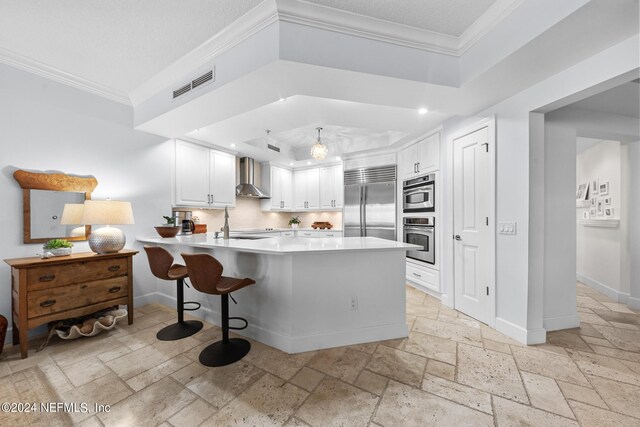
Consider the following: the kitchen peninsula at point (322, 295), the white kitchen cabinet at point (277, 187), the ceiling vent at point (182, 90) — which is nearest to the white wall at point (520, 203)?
the kitchen peninsula at point (322, 295)

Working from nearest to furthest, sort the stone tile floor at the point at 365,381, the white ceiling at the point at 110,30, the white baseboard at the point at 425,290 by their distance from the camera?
the stone tile floor at the point at 365,381 < the white ceiling at the point at 110,30 < the white baseboard at the point at 425,290

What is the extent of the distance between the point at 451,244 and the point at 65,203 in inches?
176

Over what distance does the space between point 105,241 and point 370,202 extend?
4020 mm

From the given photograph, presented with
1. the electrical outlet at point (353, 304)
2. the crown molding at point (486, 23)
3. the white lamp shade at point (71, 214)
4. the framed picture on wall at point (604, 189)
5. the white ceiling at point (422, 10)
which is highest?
the white ceiling at point (422, 10)

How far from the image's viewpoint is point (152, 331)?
8.51 feet

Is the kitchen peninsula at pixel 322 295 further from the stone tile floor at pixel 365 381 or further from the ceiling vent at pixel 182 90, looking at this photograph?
the ceiling vent at pixel 182 90

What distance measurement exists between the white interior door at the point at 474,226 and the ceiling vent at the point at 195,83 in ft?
9.26

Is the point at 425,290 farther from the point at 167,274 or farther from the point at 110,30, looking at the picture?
the point at 110,30

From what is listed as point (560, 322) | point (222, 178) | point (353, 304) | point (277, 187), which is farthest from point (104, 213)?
point (560, 322)

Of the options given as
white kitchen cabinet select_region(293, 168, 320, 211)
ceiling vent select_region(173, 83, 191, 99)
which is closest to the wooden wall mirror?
ceiling vent select_region(173, 83, 191, 99)

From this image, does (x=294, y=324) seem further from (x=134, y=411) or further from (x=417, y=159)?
(x=417, y=159)

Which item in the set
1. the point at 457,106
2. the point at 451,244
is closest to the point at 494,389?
the point at 451,244

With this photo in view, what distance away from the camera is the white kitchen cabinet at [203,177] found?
393 cm

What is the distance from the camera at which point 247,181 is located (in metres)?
5.24
